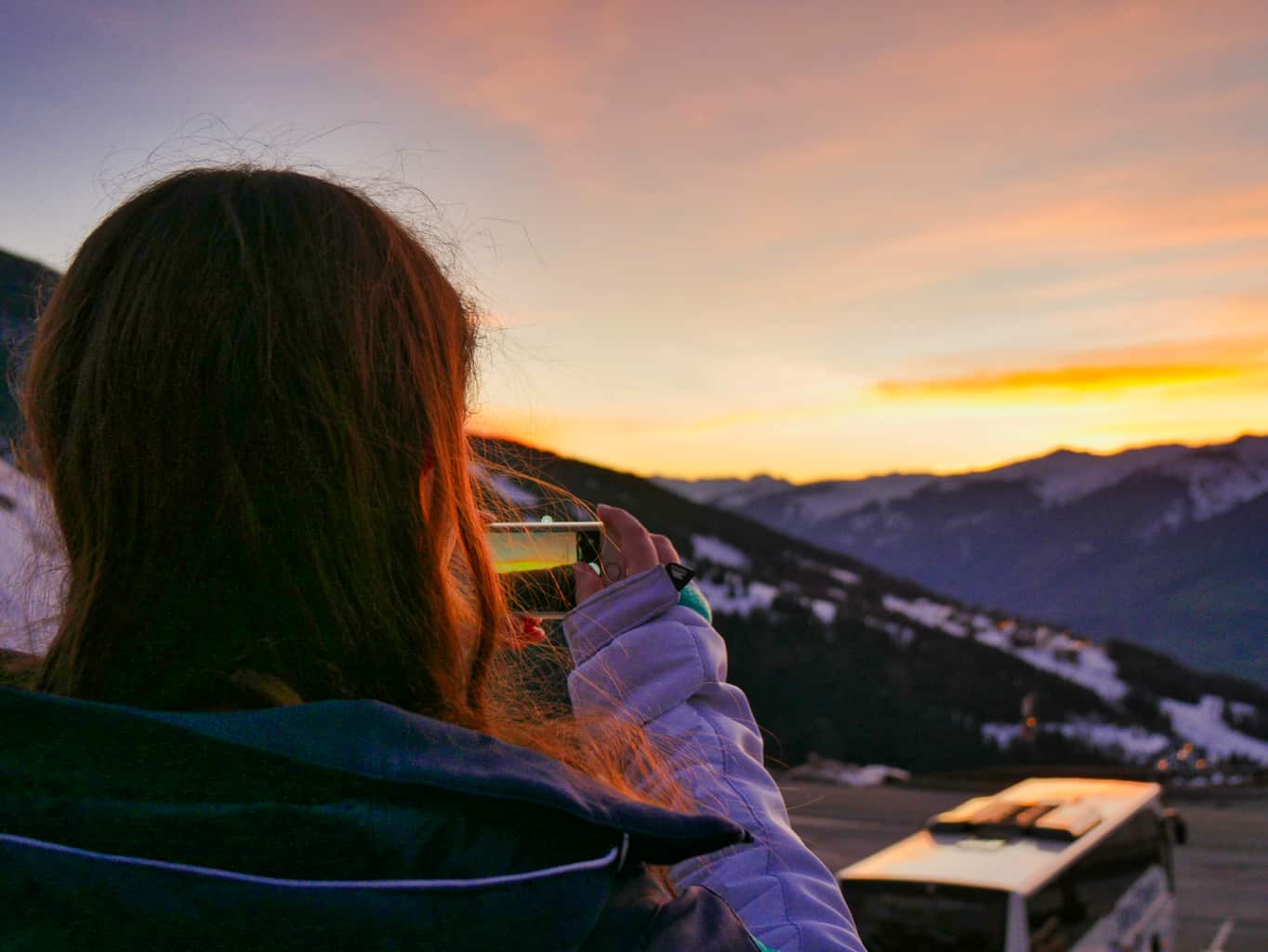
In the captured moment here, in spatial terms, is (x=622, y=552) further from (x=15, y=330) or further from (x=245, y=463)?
(x=15, y=330)

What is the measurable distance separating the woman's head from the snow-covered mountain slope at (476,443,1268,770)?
49715mm

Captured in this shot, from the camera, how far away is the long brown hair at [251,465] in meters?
1.11

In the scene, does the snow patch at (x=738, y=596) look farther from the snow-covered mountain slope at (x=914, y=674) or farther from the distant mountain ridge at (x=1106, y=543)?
the distant mountain ridge at (x=1106, y=543)

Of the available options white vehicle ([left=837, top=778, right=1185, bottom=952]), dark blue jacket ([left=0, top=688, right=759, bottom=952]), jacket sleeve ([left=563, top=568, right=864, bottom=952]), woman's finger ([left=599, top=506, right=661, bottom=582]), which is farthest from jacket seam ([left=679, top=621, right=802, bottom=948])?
white vehicle ([left=837, top=778, right=1185, bottom=952])

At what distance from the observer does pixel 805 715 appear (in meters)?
57.2

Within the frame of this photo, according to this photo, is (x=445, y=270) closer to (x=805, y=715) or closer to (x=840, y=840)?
(x=840, y=840)

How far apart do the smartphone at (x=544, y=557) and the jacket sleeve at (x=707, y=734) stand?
0.21 metres

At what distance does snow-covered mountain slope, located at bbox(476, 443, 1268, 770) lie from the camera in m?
57.2

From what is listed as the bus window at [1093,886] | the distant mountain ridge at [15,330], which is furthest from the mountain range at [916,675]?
the distant mountain ridge at [15,330]

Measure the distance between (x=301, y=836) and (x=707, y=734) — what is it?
564 millimetres

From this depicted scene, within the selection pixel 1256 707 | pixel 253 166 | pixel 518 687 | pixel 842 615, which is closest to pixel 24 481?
pixel 253 166

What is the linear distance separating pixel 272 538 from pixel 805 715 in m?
57.7

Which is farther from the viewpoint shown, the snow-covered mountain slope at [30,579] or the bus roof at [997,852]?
the bus roof at [997,852]

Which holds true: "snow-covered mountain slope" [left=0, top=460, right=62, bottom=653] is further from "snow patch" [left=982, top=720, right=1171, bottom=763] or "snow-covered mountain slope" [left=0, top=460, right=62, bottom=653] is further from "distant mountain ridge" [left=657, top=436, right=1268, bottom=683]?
"distant mountain ridge" [left=657, top=436, right=1268, bottom=683]
